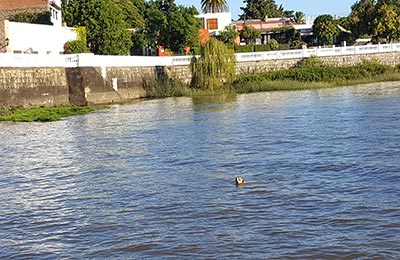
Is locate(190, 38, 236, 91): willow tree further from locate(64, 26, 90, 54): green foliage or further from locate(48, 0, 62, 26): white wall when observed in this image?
locate(48, 0, 62, 26): white wall

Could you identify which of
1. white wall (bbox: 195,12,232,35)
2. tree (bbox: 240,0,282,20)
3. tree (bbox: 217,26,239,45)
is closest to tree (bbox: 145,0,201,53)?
tree (bbox: 217,26,239,45)

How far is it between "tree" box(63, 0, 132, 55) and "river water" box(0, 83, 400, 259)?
3474cm

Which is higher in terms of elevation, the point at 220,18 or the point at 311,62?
the point at 220,18

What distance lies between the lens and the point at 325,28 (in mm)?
83000

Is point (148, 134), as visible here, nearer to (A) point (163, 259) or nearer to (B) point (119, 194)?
(B) point (119, 194)

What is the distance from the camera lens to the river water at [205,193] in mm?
8711

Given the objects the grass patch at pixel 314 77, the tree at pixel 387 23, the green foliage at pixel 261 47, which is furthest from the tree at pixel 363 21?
the grass patch at pixel 314 77

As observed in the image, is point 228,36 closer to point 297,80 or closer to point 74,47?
point 297,80

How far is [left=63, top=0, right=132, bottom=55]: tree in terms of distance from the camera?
2256 inches

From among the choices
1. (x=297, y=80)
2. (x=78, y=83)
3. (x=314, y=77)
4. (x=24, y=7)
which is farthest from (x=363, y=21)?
(x=78, y=83)

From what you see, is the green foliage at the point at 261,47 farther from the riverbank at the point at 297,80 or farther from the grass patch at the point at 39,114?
the grass patch at the point at 39,114

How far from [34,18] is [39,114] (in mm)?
27789

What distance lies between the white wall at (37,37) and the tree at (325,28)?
125ft

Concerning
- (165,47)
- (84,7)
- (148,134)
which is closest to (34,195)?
(148,134)
